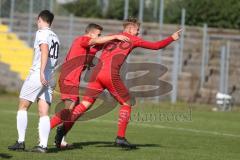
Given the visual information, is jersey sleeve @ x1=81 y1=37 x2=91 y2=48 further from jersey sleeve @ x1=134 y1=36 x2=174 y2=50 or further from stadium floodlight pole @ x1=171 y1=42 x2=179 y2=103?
stadium floodlight pole @ x1=171 y1=42 x2=179 y2=103

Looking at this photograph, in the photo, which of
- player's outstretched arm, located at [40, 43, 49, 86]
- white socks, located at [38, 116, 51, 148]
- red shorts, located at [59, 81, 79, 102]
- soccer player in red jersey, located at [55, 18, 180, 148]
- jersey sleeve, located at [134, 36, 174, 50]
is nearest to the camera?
player's outstretched arm, located at [40, 43, 49, 86]

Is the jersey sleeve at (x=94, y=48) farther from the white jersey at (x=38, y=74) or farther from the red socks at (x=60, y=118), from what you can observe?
the white jersey at (x=38, y=74)

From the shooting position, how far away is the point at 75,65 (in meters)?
13.7

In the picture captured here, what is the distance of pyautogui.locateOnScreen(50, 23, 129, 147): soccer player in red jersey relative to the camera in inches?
522

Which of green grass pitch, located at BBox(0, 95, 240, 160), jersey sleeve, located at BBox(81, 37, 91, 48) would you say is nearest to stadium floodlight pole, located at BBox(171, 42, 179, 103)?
green grass pitch, located at BBox(0, 95, 240, 160)

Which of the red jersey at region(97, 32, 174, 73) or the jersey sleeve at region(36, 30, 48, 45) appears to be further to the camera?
the red jersey at region(97, 32, 174, 73)

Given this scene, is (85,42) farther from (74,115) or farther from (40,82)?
(40,82)

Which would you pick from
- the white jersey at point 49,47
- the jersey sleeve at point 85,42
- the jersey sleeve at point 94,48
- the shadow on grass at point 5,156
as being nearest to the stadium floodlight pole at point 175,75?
the jersey sleeve at point 94,48

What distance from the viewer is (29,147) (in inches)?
500

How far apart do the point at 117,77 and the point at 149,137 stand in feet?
9.67

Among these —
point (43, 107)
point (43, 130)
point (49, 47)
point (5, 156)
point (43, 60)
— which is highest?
point (49, 47)

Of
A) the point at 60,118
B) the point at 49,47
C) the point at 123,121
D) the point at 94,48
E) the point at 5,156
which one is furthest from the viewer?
the point at 94,48

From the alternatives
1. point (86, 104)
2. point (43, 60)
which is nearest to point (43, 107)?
point (43, 60)

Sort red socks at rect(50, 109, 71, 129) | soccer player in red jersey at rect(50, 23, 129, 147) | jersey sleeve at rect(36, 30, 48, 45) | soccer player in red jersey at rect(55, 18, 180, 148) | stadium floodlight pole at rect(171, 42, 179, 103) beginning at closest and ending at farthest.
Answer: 1. jersey sleeve at rect(36, 30, 48, 45)
2. soccer player in red jersey at rect(55, 18, 180, 148)
3. red socks at rect(50, 109, 71, 129)
4. soccer player in red jersey at rect(50, 23, 129, 147)
5. stadium floodlight pole at rect(171, 42, 179, 103)
